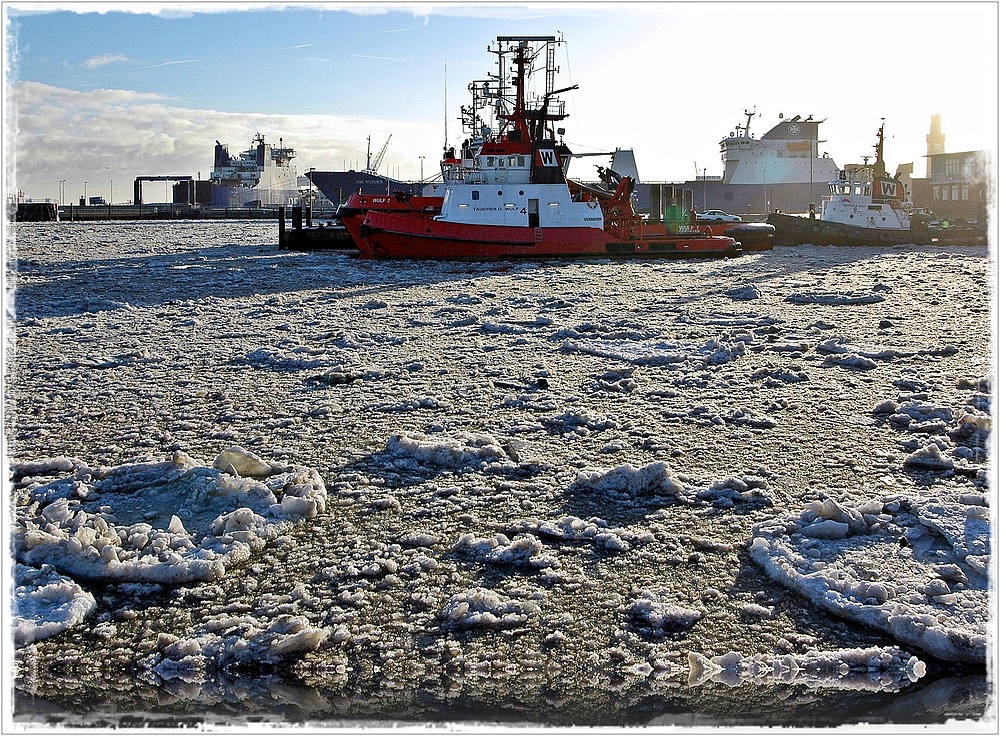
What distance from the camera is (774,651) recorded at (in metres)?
2.86

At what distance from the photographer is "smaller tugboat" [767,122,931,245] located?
31.4 meters

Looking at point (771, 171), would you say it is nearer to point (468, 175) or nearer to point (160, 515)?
point (468, 175)

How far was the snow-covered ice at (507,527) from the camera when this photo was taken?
A: 273cm

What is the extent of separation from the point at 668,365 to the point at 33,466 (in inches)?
194

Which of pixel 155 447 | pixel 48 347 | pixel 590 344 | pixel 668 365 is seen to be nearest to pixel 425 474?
pixel 155 447

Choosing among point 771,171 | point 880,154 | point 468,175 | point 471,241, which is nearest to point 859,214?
point 880,154

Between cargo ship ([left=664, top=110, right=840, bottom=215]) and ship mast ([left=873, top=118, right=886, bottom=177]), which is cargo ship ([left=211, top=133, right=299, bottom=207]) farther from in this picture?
ship mast ([left=873, top=118, right=886, bottom=177])

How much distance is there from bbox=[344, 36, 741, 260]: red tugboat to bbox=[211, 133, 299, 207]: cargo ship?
53749 mm

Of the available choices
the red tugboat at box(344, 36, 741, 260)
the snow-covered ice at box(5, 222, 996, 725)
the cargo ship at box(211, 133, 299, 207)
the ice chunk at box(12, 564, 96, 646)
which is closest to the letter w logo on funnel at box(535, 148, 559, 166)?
the red tugboat at box(344, 36, 741, 260)

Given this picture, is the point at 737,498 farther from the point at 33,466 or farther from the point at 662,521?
the point at 33,466

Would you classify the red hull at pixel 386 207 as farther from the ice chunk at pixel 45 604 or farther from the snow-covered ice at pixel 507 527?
the ice chunk at pixel 45 604

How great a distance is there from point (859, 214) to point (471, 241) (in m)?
17.5

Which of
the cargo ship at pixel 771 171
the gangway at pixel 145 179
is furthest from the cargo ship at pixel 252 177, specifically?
the cargo ship at pixel 771 171

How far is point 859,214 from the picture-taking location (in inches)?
1298
